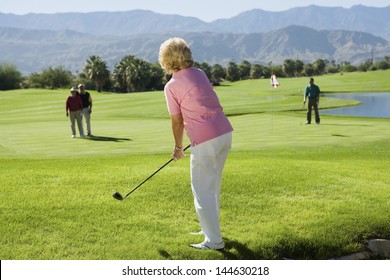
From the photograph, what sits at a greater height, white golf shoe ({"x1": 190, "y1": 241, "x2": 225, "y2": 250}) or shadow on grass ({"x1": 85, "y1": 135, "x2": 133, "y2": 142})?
white golf shoe ({"x1": 190, "y1": 241, "x2": 225, "y2": 250})

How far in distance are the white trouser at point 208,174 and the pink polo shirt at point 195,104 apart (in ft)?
0.35

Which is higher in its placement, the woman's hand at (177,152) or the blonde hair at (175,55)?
the blonde hair at (175,55)

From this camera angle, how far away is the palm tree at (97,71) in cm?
12481

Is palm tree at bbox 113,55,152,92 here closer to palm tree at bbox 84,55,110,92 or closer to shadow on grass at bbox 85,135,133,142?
palm tree at bbox 84,55,110,92

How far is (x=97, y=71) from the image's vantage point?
125 m

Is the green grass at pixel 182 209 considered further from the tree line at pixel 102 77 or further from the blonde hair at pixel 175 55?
the tree line at pixel 102 77

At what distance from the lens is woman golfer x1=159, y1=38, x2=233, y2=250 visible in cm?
643

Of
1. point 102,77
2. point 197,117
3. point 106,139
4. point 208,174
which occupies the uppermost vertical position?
point 197,117

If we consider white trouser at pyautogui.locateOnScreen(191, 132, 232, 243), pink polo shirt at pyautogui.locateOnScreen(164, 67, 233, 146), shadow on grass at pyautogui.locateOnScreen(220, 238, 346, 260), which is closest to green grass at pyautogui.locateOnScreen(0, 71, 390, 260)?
shadow on grass at pyautogui.locateOnScreen(220, 238, 346, 260)

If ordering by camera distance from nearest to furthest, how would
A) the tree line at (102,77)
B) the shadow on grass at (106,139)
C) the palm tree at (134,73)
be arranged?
the shadow on grass at (106,139) < the tree line at (102,77) < the palm tree at (134,73)

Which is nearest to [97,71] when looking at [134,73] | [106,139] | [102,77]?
[102,77]

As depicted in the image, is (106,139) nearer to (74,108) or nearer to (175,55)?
(74,108)

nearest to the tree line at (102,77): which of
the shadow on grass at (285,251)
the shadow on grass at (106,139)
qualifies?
the shadow on grass at (106,139)

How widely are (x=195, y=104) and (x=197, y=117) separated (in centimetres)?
17
